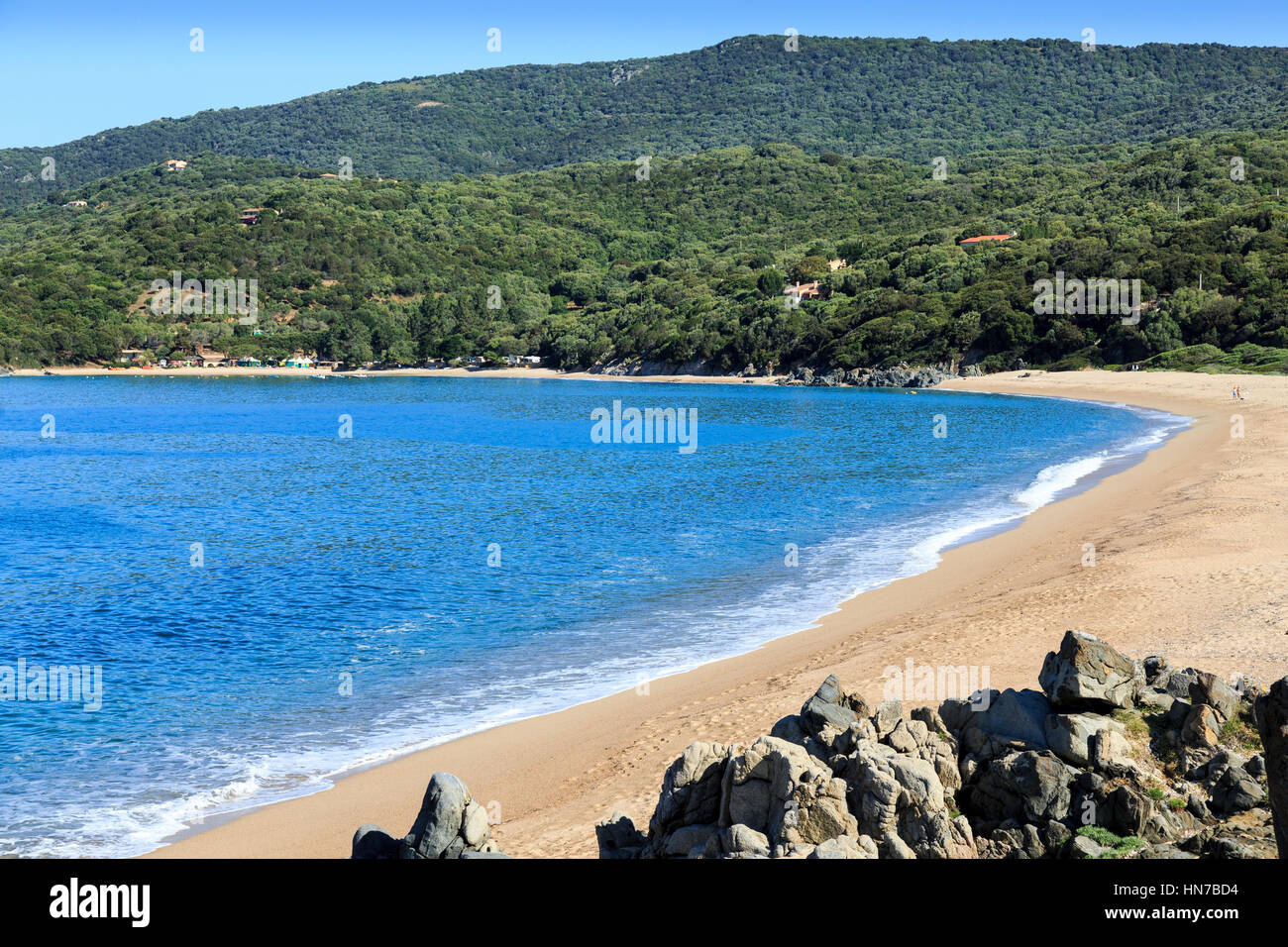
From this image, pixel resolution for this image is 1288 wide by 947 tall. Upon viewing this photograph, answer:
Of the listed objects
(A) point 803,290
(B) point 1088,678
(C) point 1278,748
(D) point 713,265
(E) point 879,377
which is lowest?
(B) point 1088,678

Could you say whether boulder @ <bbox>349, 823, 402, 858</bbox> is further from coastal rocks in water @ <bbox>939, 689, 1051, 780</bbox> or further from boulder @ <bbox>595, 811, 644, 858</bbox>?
coastal rocks in water @ <bbox>939, 689, 1051, 780</bbox>

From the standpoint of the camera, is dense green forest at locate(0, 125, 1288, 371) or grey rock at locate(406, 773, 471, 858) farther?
dense green forest at locate(0, 125, 1288, 371)

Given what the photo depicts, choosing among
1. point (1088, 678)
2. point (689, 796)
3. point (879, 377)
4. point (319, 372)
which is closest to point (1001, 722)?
point (1088, 678)

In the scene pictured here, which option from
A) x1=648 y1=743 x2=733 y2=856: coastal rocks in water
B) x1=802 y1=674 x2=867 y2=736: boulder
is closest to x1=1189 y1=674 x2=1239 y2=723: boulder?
x1=802 y1=674 x2=867 y2=736: boulder

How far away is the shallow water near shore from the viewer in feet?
35.8

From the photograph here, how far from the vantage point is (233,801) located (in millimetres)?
9320

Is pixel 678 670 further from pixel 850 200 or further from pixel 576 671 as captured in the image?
pixel 850 200

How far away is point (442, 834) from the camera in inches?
266

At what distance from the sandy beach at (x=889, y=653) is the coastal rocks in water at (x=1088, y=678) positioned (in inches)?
88.5

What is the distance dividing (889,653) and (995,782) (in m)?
5.43

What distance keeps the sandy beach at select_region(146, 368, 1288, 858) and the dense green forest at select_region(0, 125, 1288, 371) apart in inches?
2275

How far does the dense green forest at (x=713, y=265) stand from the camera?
8469 centimetres

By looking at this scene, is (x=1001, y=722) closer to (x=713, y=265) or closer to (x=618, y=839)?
(x=618, y=839)
